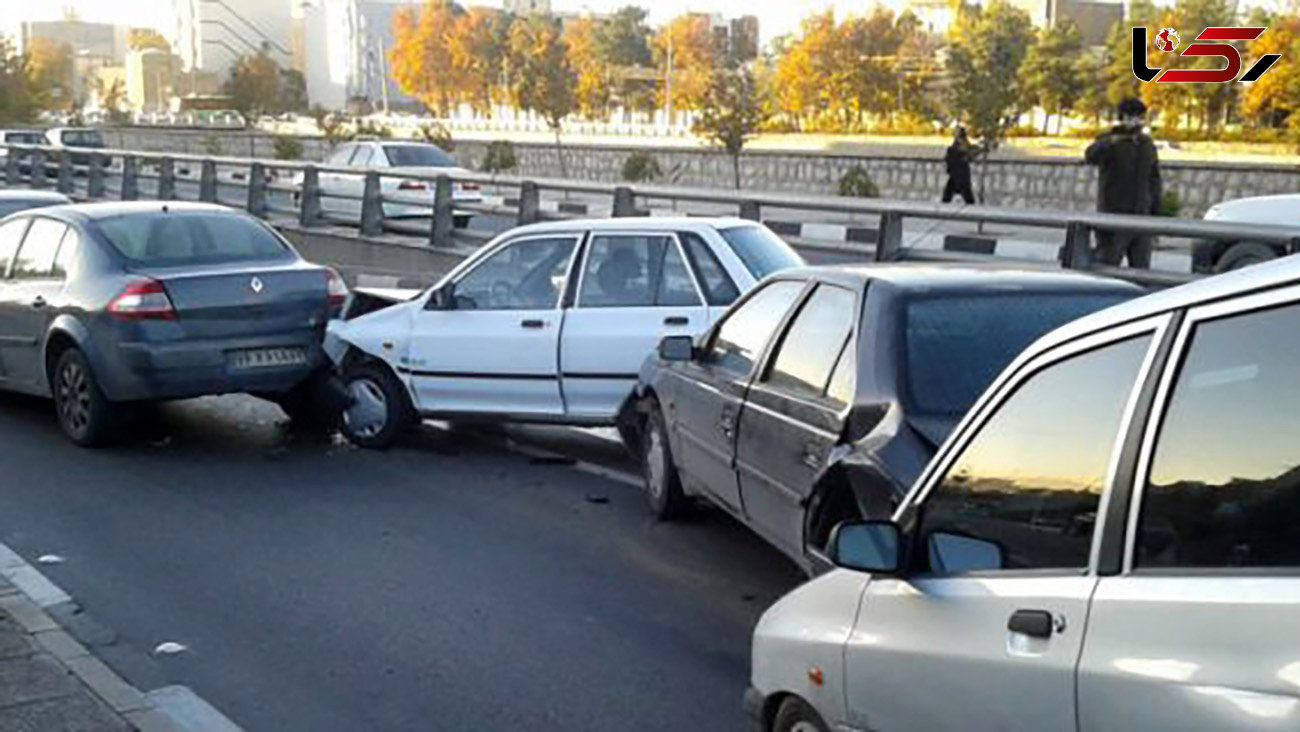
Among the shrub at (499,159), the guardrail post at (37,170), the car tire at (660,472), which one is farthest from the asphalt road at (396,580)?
the shrub at (499,159)

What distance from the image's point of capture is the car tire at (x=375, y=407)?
10.1m

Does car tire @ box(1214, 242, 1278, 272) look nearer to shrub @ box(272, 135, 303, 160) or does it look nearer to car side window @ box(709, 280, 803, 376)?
car side window @ box(709, 280, 803, 376)

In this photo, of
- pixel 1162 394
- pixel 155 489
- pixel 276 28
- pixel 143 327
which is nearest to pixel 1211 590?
pixel 1162 394

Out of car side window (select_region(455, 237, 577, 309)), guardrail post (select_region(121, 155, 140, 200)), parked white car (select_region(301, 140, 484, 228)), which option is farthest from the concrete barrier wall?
car side window (select_region(455, 237, 577, 309))

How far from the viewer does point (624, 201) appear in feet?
51.8

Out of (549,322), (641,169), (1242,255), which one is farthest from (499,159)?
(549,322)

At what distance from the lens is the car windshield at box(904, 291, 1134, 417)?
17.9 feet

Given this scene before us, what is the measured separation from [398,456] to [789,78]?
57.5 meters

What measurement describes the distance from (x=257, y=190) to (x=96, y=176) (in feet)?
30.7

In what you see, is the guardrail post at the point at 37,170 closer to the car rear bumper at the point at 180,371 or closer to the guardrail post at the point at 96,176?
the guardrail post at the point at 96,176

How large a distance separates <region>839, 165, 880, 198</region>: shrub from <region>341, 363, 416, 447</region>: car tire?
24.3 meters

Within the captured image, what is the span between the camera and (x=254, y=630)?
637 centimetres

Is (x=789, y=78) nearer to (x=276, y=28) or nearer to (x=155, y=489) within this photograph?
(x=155, y=489)

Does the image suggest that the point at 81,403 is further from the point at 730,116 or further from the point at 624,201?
the point at 730,116
